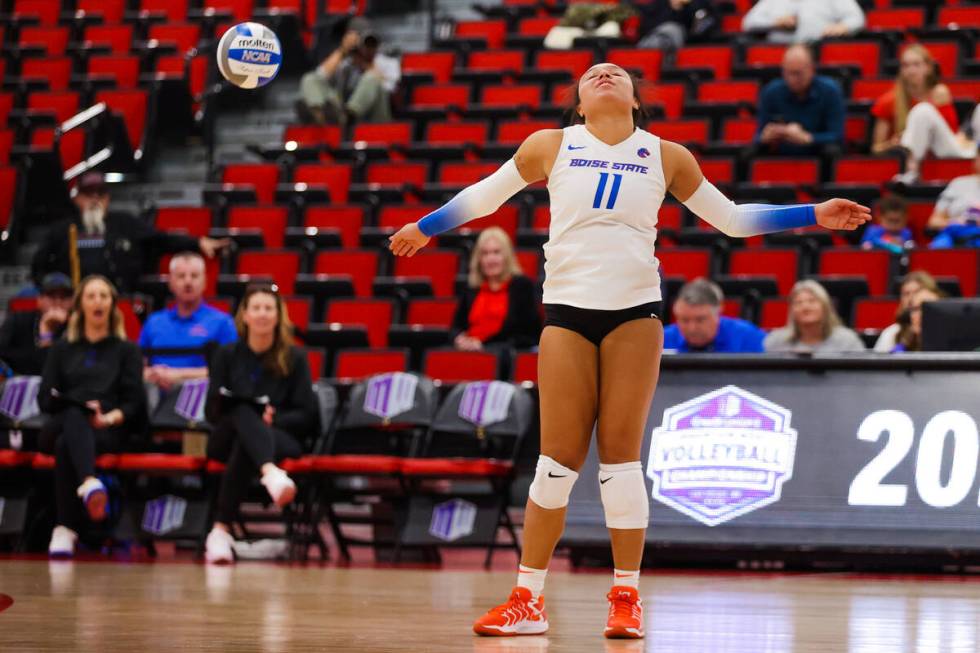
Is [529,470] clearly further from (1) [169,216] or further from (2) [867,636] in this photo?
(1) [169,216]

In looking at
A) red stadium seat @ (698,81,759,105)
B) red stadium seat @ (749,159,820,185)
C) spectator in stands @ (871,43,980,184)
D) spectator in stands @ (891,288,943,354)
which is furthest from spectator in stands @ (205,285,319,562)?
red stadium seat @ (698,81,759,105)

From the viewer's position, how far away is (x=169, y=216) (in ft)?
39.3

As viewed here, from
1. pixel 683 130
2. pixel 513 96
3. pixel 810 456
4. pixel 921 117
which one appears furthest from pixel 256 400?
pixel 513 96

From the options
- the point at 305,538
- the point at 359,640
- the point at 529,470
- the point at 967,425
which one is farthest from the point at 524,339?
the point at 359,640

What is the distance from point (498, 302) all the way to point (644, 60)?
13.8 ft

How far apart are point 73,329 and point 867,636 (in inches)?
207

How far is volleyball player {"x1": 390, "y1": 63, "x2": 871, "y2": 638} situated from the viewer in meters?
4.27

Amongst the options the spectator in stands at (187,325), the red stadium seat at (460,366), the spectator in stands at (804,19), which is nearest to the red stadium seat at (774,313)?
the red stadium seat at (460,366)

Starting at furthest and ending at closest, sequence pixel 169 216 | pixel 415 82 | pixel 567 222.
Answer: pixel 415 82, pixel 169 216, pixel 567 222

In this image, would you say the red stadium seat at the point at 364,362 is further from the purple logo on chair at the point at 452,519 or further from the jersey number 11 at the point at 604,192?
the jersey number 11 at the point at 604,192

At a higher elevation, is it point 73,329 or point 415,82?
point 415,82

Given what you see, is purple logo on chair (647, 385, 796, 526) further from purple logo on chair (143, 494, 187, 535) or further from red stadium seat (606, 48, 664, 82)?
red stadium seat (606, 48, 664, 82)

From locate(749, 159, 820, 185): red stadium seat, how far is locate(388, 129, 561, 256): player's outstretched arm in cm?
630

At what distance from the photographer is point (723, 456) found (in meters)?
6.41
